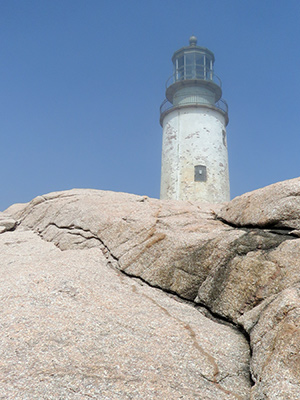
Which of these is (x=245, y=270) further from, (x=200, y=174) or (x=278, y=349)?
(x=200, y=174)

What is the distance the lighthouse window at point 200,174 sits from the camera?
22141mm

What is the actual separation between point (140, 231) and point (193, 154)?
54.5ft

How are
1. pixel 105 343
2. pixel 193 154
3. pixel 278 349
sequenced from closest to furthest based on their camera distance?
1. pixel 278 349
2. pixel 105 343
3. pixel 193 154

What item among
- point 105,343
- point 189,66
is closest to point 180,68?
point 189,66

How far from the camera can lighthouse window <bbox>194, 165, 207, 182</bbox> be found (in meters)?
22.1

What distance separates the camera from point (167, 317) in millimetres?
4371

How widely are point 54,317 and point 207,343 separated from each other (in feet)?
6.45

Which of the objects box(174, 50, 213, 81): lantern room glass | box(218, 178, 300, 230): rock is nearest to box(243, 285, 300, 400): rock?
box(218, 178, 300, 230): rock

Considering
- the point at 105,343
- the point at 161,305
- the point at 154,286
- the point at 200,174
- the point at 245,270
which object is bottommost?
the point at 105,343

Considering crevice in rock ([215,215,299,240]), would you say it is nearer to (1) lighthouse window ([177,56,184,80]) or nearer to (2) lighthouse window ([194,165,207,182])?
(2) lighthouse window ([194,165,207,182])

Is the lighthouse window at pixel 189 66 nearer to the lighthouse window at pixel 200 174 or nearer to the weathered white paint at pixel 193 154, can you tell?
the weathered white paint at pixel 193 154

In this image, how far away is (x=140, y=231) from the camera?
22.4 ft

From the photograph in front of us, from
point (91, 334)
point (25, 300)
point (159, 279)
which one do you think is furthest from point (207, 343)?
point (25, 300)

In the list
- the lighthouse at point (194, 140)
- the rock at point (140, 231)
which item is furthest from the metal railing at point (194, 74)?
the rock at point (140, 231)
